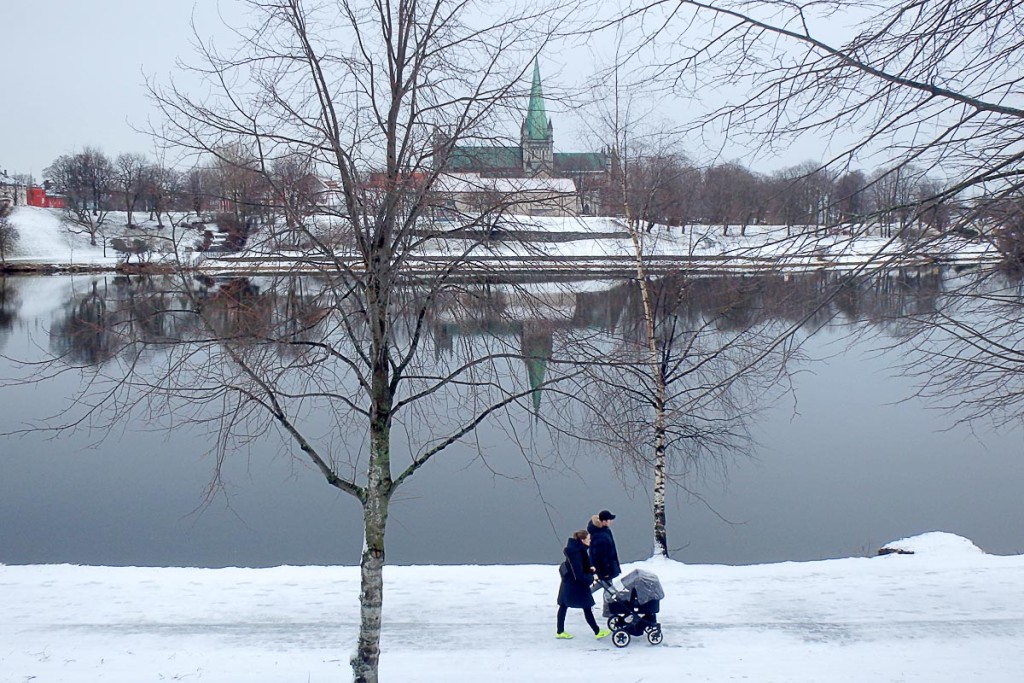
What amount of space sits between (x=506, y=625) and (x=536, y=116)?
18.0ft

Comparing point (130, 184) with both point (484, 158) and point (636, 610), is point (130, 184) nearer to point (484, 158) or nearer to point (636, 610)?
point (484, 158)

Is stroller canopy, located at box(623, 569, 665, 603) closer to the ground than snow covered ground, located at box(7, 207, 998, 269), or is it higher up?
closer to the ground

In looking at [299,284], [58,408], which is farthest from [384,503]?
[58,408]

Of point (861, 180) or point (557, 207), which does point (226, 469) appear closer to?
point (557, 207)

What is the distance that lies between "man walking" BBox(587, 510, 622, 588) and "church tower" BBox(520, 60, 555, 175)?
4136 millimetres

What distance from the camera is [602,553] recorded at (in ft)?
29.2

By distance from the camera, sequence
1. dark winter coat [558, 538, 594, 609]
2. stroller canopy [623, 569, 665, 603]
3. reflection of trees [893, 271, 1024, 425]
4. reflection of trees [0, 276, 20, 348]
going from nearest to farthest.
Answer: reflection of trees [893, 271, 1024, 425] → stroller canopy [623, 569, 665, 603] → dark winter coat [558, 538, 594, 609] → reflection of trees [0, 276, 20, 348]

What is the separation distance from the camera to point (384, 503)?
602 cm

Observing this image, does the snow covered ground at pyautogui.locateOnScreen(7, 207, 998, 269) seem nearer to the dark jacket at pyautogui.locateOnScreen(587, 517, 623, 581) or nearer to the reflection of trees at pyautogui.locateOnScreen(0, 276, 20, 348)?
the dark jacket at pyautogui.locateOnScreen(587, 517, 623, 581)

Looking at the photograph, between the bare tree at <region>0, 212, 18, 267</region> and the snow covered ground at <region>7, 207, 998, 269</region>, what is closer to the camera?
the snow covered ground at <region>7, 207, 998, 269</region>

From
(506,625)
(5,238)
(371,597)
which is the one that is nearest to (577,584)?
(506,625)

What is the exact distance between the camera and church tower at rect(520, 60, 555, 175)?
18.9 feet

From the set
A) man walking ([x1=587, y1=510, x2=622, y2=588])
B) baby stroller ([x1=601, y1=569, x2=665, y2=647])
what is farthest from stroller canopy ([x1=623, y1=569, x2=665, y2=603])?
man walking ([x1=587, y1=510, x2=622, y2=588])

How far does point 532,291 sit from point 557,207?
2.71ft
